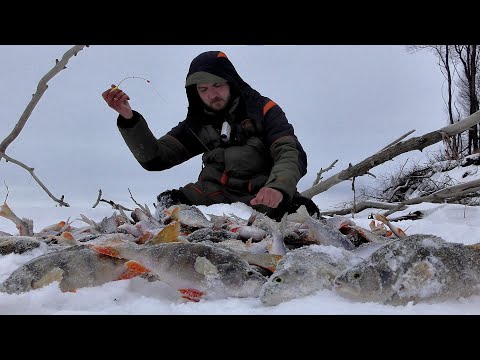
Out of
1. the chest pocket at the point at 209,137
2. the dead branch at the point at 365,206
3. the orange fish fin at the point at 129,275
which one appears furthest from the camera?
the dead branch at the point at 365,206

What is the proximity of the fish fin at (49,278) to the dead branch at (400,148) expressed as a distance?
14.1 ft

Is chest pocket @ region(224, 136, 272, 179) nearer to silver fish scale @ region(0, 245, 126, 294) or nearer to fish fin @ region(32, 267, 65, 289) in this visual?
silver fish scale @ region(0, 245, 126, 294)

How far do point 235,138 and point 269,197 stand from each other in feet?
3.93

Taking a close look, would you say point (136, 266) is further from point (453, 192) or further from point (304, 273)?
point (453, 192)

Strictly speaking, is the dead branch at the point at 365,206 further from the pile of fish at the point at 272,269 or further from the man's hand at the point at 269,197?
the pile of fish at the point at 272,269

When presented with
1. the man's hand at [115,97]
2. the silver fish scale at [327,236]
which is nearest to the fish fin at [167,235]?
the silver fish scale at [327,236]

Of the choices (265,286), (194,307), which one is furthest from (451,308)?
(194,307)

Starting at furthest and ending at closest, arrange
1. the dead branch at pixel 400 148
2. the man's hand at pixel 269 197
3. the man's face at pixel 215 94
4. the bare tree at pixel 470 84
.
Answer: the bare tree at pixel 470 84 → the man's face at pixel 215 94 → the dead branch at pixel 400 148 → the man's hand at pixel 269 197

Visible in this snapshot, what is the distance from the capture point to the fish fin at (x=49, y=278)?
4.75 feet

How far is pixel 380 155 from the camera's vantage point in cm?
538

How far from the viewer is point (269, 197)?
159 inches

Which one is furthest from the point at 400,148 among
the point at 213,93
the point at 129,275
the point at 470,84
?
the point at 470,84
